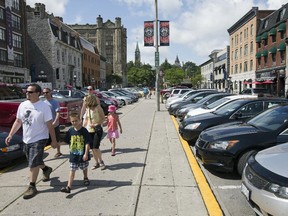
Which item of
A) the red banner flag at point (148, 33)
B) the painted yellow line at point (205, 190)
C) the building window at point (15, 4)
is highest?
the building window at point (15, 4)

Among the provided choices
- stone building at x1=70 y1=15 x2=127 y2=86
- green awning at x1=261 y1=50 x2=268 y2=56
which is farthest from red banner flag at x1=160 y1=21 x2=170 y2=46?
stone building at x1=70 y1=15 x2=127 y2=86

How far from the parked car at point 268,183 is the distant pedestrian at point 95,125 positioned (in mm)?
3308

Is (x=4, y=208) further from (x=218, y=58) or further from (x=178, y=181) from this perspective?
(x=218, y=58)

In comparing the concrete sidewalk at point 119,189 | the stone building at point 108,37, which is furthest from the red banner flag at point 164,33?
the stone building at point 108,37

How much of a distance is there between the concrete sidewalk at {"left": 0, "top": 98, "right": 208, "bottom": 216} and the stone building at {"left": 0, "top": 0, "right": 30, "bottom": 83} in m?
37.1

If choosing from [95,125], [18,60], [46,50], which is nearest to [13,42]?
[18,60]

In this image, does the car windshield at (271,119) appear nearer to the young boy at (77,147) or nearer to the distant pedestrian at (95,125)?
the distant pedestrian at (95,125)

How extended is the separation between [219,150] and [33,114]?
3299 mm

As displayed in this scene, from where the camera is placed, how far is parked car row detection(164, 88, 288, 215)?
3537 millimetres

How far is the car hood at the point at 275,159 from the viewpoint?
3633 mm

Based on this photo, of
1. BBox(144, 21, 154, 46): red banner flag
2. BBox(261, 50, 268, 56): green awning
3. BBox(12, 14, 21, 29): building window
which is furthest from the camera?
BBox(261, 50, 268, 56): green awning

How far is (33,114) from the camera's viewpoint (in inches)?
201

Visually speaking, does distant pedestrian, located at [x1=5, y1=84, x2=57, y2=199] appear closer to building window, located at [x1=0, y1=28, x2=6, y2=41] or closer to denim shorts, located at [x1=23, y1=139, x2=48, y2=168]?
denim shorts, located at [x1=23, y1=139, x2=48, y2=168]

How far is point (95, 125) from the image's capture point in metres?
6.79
